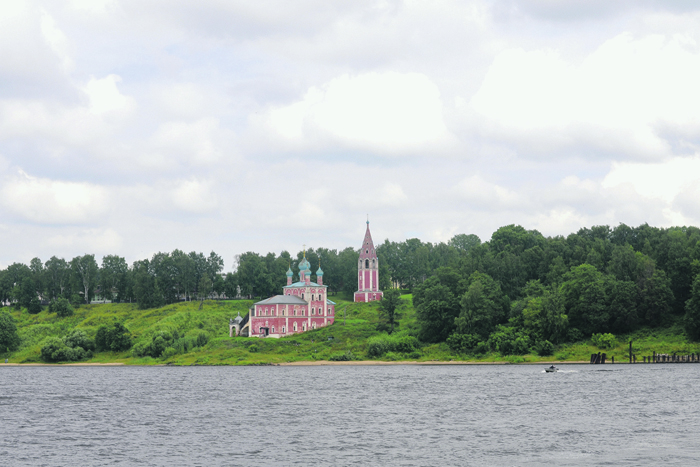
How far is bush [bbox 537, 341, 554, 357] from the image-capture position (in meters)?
120

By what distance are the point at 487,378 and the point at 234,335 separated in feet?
245

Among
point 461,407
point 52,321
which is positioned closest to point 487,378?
point 461,407

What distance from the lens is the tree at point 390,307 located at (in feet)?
469

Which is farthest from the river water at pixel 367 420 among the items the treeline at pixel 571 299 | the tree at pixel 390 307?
the tree at pixel 390 307

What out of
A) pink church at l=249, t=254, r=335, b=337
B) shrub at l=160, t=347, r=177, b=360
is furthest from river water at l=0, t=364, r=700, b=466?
pink church at l=249, t=254, r=335, b=337

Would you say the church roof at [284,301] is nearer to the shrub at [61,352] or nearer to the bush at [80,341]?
the bush at [80,341]

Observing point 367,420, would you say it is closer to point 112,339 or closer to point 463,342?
point 463,342

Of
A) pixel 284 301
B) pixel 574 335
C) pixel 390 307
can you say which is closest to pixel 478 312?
pixel 574 335

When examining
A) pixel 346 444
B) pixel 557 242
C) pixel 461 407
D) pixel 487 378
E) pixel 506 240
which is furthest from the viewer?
pixel 506 240

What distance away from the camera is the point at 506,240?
180 metres

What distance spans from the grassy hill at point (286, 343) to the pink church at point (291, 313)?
4.53 metres

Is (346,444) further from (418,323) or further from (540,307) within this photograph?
(418,323)

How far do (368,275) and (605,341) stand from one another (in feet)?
261

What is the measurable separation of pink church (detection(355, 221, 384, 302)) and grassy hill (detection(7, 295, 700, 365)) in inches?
288
